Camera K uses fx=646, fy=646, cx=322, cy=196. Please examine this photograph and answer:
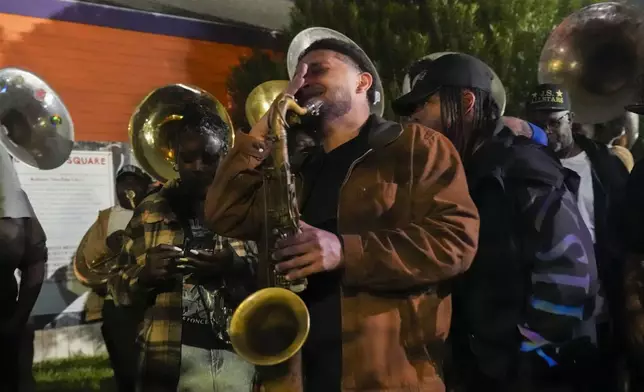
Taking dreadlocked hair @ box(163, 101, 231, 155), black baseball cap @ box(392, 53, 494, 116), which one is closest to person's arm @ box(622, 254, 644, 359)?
black baseball cap @ box(392, 53, 494, 116)

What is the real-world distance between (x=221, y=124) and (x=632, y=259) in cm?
182

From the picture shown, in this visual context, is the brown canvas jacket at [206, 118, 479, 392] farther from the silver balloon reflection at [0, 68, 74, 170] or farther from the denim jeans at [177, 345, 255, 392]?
the silver balloon reflection at [0, 68, 74, 170]

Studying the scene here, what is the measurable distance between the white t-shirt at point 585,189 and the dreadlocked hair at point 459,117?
0.69 metres

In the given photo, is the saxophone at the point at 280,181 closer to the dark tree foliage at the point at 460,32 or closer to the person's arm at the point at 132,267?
the person's arm at the point at 132,267

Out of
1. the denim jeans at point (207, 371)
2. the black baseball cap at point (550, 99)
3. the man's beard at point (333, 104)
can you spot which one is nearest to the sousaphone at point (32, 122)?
the denim jeans at point (207, 371)

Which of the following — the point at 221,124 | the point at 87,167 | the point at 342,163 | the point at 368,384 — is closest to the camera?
the point at 368,384

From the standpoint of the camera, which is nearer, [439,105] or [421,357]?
[421,357]

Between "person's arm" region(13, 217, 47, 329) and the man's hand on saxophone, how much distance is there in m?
2.06

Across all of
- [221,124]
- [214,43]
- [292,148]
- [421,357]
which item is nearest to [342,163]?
[292,148]

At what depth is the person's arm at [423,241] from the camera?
1.92 m

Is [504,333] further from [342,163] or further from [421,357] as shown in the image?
[342,163]

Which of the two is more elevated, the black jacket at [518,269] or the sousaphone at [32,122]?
the sousaphone at [32,122]

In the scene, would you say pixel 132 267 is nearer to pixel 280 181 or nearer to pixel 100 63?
pixel 280 181

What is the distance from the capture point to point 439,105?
2.55 meters
